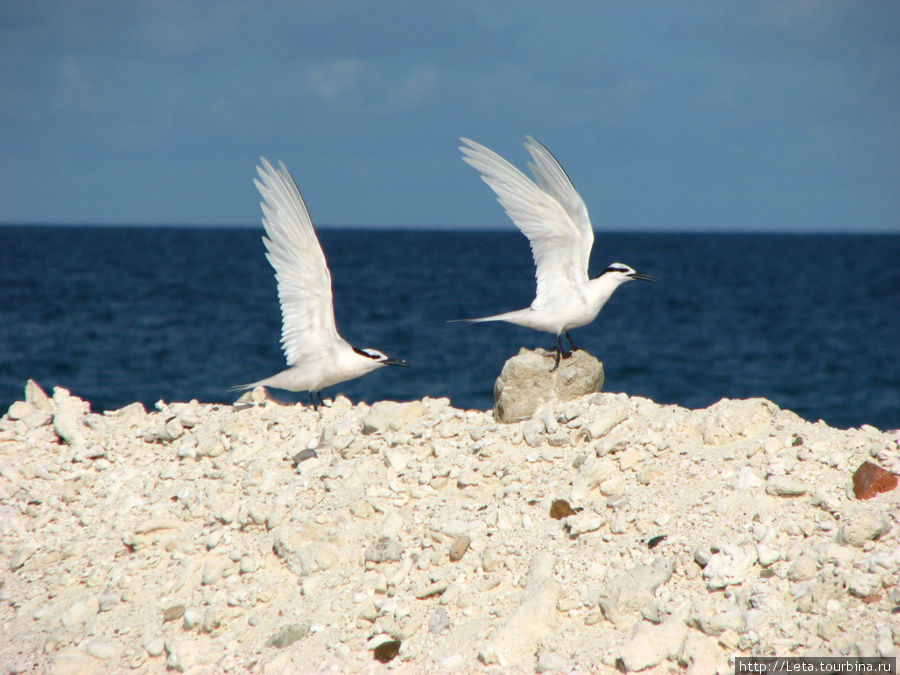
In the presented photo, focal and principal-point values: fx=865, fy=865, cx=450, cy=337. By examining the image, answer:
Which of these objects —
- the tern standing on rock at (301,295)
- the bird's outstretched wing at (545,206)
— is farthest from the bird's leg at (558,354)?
the tern standing on rock at (301,295)

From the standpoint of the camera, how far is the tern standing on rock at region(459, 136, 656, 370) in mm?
8617

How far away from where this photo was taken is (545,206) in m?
8.60

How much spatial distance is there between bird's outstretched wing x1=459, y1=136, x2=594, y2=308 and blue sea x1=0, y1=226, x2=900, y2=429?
20.7 ft

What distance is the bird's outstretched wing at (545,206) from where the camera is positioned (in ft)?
28.2

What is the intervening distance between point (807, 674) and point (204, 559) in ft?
13.1

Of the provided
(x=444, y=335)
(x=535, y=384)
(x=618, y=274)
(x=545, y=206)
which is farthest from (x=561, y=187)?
(x=444, y=335)

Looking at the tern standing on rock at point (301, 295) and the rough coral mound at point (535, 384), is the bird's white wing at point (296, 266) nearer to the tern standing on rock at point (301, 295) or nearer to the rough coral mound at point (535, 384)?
the tern standing on rock at point (301, 295)

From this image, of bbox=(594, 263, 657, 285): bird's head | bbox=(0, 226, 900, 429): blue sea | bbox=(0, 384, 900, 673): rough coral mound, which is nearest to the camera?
bbox=(0, 384, 900, 673): rough coral mound

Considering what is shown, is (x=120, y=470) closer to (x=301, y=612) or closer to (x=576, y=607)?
(x=301, y=612)

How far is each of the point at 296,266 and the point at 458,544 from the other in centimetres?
393

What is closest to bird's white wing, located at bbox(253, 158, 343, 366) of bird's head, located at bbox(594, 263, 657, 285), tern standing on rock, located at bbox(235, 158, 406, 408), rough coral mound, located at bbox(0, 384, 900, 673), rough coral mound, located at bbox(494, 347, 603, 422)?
tern standing on rock, located at bbox(235, 158, 406, 408)

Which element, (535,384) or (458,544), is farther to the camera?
(535,384)

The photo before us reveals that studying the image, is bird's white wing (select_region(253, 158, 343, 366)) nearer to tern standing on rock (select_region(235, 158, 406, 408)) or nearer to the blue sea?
tern standing on rock (select_region(235, 158, 406, 408))

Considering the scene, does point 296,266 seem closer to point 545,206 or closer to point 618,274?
point 545,206
